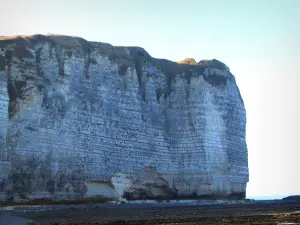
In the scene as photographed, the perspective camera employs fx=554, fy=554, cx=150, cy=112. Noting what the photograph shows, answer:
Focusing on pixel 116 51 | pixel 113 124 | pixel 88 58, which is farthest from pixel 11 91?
pixel 116 51

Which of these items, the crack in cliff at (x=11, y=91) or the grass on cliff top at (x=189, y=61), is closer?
the crack in cliff at (x=11, y=91)

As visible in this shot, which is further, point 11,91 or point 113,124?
point 113,124

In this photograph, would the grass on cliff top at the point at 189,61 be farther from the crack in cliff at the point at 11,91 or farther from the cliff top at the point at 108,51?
the crack in cliff at the point at 11,91

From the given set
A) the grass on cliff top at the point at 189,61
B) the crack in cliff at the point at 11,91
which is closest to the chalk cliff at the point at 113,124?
the crack in cliff at the point at 11,91

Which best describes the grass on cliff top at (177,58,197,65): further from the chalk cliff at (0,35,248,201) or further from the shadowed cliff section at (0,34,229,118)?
the chalk cliff at (0,35,248,201)

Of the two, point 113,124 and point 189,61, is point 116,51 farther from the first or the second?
point 189,61

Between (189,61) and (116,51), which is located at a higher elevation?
(189,61)

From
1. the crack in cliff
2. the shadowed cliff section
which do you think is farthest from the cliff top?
the crack in cliff

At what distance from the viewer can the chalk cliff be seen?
113ft

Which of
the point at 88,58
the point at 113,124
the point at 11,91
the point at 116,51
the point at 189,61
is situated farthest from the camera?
the point at 189,61

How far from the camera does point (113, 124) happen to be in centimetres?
3956

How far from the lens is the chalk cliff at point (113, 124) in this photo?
34.5 meters

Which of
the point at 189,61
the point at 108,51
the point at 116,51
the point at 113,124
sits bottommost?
the point at 113,124

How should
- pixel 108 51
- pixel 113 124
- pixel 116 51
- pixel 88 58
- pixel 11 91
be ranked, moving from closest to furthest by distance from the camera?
pixel 11 91
pixel 113 124
pixel 88 58
pixel 108 51
pixel 116 51
